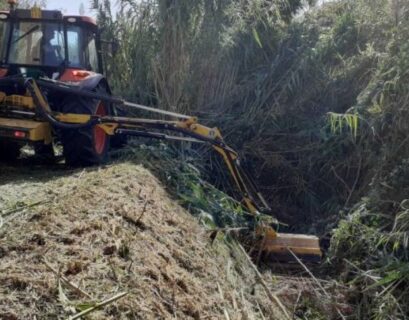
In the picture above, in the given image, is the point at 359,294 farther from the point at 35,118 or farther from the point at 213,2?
the point at 213,2

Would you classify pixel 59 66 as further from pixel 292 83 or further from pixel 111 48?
pixel 292 83

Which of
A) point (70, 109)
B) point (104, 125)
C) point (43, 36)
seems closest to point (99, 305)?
point (104, 125)

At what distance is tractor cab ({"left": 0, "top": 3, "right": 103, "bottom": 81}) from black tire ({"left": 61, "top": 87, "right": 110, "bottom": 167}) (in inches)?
17.7

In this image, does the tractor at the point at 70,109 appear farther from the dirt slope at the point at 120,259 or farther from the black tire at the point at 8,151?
the dirt slope at the point at 120,259

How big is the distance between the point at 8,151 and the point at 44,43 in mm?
1167

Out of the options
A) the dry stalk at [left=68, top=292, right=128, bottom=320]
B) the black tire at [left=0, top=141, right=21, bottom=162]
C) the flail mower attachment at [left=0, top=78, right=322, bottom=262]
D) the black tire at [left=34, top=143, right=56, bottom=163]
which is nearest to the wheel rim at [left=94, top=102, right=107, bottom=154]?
the flail mower attachment at [left=0, top=78, right=322, bottom=262]

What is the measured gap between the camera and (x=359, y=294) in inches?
152

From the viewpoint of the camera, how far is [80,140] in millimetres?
4895

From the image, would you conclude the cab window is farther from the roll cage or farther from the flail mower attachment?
the flail mower attachment

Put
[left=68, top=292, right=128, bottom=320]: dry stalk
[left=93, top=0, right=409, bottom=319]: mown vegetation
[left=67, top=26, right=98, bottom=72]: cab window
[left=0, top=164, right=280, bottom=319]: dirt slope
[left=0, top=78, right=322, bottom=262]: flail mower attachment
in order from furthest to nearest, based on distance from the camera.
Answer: [left=67, top=26, right=98, bottom=72]: cab window
[left=93, top=0, right=409, bottom=319]: mown vegetation
[left=0, top=78, right=322, bottom=262]: flail mower attachment
[left=0, top=164, right=280, bottom=319]: dirt slope
[left=68, top=292, right=128, bottom=320]: dry stalk

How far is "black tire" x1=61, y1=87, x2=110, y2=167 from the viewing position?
4.89 meters

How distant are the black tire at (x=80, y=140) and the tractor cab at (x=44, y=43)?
0.45m

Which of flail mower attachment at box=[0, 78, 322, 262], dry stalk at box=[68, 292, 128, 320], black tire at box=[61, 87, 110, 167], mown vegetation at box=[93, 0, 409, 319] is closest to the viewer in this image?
dry stalk at box=[68, 292, 128, 320]

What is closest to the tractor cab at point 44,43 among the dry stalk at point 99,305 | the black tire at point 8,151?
the black tire at point 8,151
